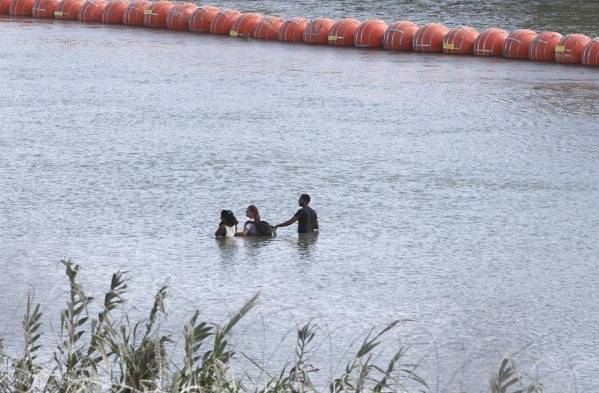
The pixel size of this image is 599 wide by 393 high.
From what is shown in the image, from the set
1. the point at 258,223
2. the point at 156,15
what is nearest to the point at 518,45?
the point at 156,15

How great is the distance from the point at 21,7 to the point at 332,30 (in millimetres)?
16810

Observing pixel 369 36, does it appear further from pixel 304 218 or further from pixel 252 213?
pixel 252 213

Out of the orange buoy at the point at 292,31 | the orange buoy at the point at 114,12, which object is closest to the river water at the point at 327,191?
the orange buoy at the point at 292,31

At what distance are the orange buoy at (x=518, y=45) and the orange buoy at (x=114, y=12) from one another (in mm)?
18395

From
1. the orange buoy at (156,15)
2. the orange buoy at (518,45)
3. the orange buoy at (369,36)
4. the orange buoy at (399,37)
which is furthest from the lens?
the orange buoy at (156,15)

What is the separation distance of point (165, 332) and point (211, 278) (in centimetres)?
333

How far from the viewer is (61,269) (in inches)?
809

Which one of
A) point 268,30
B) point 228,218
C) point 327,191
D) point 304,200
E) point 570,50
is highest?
point 570,50

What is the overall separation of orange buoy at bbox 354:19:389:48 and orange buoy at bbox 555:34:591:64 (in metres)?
7.37

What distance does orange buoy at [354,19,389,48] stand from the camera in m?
49.9

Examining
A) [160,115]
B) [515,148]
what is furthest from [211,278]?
[160,115]

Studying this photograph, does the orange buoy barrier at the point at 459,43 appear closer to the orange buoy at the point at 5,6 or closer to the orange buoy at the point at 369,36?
the orange buoy at the point at 369,36

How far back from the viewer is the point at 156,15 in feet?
181

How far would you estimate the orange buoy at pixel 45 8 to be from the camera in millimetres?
57875
